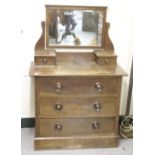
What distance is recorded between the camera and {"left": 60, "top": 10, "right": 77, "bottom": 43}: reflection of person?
257 centimetres

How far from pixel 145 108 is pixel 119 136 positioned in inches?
73.2

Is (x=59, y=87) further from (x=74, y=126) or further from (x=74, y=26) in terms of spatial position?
(x=74, y=26)

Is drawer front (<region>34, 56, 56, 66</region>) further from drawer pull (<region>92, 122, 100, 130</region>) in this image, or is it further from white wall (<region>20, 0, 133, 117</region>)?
drawer pull (<region>92, 122, 100, 130</region>)

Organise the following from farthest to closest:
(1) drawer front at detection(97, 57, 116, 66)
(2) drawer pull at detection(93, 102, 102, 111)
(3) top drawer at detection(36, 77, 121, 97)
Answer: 1. (1) drawer front at detection(97, 57, 116, 66)
2. (2) drawer pull at detection(93, 102, 102, 111)
3. (3) top drawer at detection(36, 77, 121, 97)

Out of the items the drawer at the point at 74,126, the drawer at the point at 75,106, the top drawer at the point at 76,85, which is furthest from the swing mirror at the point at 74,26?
the drawer at the point at 74,126

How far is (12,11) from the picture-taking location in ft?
2.76

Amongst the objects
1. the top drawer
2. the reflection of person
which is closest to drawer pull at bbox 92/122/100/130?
the top drawer

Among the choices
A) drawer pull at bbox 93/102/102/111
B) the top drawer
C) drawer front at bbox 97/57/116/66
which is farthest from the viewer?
drawer front at bbox 97/57/116/66

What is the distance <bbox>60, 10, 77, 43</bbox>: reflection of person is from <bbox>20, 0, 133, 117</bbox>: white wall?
95mm

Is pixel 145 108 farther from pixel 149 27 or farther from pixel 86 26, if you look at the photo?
pixel 86 26

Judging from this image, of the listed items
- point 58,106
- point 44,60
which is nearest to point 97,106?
point 58,106

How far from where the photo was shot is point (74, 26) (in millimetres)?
2598

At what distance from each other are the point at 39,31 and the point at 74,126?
0.96 meters

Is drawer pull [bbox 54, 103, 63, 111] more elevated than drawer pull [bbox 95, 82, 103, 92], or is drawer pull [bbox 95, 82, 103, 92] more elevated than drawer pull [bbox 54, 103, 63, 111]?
drawer pull [bbox 95, 82, 103, 92]
